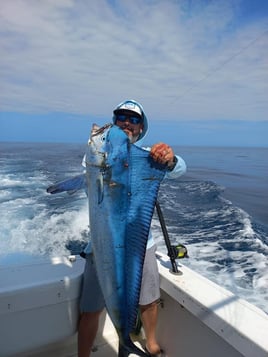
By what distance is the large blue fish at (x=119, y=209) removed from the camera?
4.36 ft

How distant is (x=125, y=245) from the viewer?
137 cm

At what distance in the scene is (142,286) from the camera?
2094 millimetres

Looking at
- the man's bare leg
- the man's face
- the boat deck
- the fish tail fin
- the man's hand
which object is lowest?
the boat deck

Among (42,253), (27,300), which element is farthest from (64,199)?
(27,300)

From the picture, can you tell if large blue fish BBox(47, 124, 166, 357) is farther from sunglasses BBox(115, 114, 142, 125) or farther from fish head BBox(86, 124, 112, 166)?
sunglasses BBox(115, 114, 142, 125)

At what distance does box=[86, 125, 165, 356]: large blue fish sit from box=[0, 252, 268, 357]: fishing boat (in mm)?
727

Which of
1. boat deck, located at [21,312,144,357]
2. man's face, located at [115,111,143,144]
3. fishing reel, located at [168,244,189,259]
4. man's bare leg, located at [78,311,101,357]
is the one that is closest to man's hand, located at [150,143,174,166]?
man's face, located at [115,111,143,144]

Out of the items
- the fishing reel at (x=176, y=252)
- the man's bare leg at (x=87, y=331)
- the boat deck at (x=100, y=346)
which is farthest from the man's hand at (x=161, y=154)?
the boat deck at (x=100, y=346)

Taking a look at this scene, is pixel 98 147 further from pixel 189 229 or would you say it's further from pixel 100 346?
pixel 189 229

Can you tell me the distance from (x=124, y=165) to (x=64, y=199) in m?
8.13

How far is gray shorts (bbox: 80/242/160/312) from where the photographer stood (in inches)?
82.3

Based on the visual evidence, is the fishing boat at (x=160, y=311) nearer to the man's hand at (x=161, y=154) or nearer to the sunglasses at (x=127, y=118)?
the man's hand at (x=161, y=154)

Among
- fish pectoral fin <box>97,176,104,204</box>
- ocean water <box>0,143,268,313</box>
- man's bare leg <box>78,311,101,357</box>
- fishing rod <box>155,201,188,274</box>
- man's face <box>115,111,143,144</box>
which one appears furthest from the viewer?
ocean water <box>0,143,268,313</box>

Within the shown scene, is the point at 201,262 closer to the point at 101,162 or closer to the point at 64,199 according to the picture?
the point at 101,162
